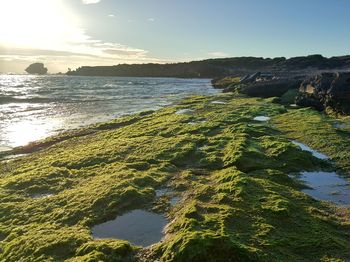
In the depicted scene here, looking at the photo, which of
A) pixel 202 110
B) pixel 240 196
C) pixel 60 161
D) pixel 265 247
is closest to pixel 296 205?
pixel 240 196

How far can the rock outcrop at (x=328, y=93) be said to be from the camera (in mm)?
37750

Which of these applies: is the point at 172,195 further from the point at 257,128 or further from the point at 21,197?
the point at 257,128

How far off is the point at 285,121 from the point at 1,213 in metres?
25.5

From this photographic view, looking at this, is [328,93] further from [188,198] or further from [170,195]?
[188,198]

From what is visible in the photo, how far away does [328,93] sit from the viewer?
3994 cm

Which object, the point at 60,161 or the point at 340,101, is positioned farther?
the point at 340,101

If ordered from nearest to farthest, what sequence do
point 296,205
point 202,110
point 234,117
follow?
point 296,205
point 234,117
point 202,110

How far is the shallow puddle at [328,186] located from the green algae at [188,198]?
0.87 metres

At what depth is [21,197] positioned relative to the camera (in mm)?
17734

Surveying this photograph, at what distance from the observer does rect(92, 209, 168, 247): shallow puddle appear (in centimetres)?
1299

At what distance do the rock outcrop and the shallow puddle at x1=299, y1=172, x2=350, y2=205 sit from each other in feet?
62.7

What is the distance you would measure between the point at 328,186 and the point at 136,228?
31.7 ft

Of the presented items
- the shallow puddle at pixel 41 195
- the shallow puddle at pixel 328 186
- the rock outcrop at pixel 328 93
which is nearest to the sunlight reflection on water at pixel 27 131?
the shallow puddle at pixel 41 195

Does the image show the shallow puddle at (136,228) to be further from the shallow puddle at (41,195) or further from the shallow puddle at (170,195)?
the shallow puddle at (41,195)
